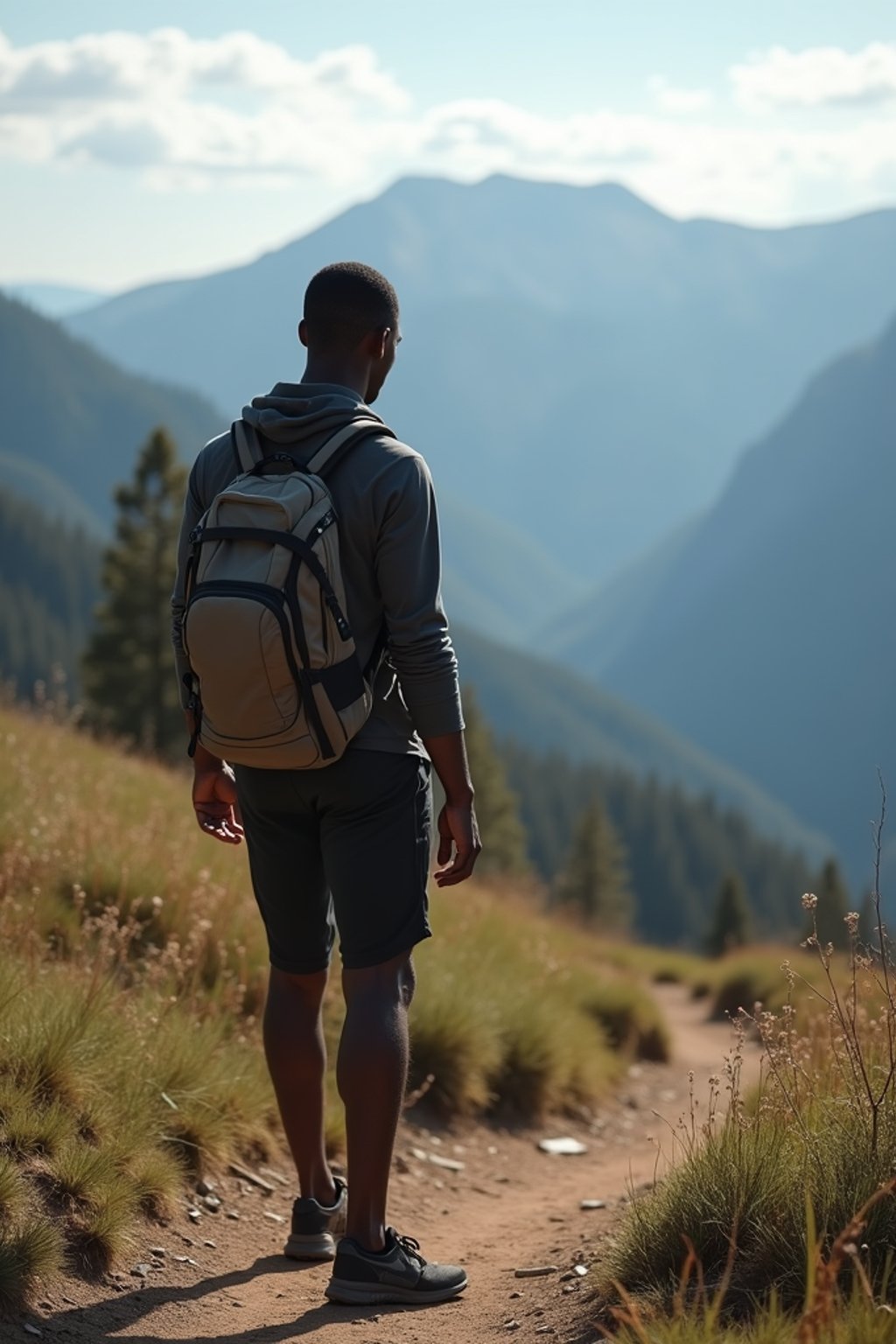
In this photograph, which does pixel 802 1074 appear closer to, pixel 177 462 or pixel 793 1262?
pixel 793 1262

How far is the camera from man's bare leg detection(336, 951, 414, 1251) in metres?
→ 3.75

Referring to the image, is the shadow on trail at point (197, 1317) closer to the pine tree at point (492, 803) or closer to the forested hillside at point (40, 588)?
the pine tree at point (492, 803)

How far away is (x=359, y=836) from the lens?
371 centimetres

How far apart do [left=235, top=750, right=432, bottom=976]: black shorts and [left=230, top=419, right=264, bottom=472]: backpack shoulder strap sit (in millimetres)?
791

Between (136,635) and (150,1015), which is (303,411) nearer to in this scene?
(150,1015)

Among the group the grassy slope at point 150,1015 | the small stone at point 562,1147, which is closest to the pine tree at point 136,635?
the grassy slope at point 150,1015

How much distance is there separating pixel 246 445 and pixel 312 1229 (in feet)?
7.61

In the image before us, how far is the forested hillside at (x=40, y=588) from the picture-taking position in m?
127

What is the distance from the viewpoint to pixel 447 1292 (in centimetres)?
405

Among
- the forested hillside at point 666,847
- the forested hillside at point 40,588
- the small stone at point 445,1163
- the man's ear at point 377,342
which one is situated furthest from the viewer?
the forested hillside at point 40,588

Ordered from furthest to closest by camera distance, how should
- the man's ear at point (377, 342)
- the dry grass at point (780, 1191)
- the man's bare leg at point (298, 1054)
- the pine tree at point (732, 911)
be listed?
the pine tree at point (732, 911) → the man's bare leg at point (298, 1054) → the man's ear at point (377, 342) → the dry grass at point (780, 1191)

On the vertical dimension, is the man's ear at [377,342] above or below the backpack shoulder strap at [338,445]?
above

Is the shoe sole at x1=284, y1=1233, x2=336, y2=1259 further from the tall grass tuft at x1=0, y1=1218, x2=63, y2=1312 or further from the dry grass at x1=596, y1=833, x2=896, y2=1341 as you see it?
the dry grass at x1=596, y1=833, x2=896, y2=1341

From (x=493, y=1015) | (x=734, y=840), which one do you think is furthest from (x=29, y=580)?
(x=493, y=1015)
